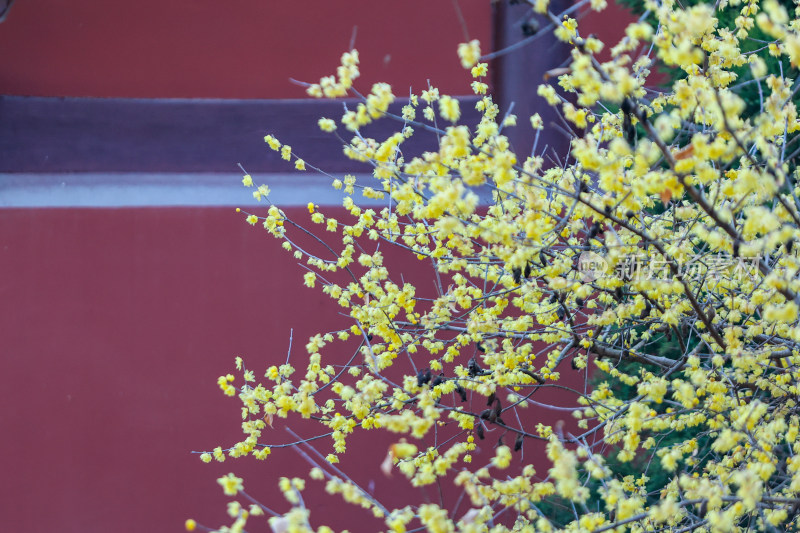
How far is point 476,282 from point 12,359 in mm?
2283

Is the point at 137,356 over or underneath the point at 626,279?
underneath

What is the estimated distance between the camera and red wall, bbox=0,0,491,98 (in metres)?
3.52

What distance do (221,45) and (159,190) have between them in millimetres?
790

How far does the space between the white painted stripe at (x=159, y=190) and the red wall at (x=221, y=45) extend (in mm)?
415

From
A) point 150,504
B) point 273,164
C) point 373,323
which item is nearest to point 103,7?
point 273,164

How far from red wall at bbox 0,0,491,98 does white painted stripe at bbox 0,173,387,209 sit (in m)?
0.42

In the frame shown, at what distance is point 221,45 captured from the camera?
365 cm

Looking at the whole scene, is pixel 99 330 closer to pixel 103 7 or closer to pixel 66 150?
pixel 66 150

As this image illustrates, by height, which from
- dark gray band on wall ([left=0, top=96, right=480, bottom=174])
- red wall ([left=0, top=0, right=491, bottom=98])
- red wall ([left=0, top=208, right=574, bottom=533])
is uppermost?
red wall ([left=0, top=0, right=491, bottom=98])
